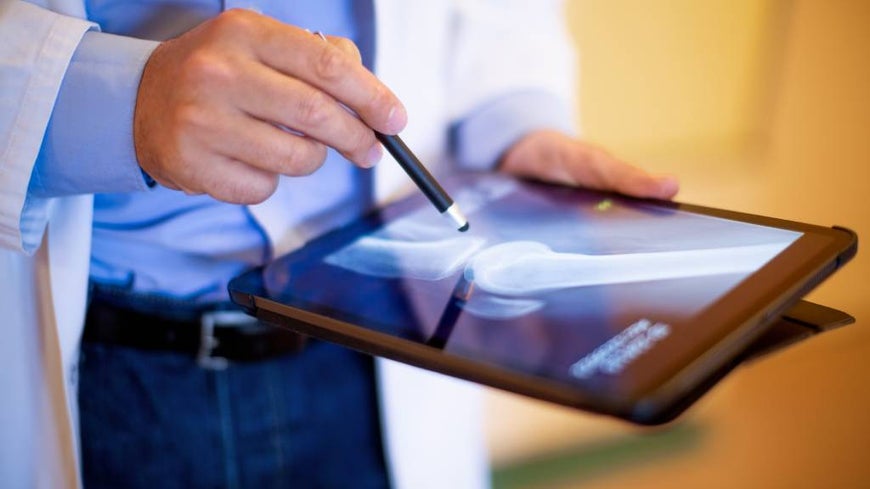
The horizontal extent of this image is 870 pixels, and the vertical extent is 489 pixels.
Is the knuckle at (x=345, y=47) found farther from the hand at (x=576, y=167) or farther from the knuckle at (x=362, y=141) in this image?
the hand at (x=576, y=167)

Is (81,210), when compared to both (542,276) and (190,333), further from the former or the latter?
(542,276)

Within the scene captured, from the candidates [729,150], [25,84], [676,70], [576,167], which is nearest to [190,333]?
[25,84]

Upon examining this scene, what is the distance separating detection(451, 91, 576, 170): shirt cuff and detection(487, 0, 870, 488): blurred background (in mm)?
563

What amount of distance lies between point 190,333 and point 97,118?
207mm

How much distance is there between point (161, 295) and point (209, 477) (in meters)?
0.17

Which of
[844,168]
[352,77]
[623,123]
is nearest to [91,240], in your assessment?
[352,77]

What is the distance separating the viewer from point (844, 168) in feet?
5.09

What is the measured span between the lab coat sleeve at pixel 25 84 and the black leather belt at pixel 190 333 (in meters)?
0.16

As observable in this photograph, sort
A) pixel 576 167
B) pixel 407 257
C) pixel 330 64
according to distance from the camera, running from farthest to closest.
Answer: pixel 576 167, pixel 407 257, pixel 330 64

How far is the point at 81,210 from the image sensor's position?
554 millimetres

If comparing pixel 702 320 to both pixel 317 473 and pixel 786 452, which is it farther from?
pixel 786 452

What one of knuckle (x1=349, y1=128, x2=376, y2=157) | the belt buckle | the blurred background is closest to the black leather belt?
the belt buckle

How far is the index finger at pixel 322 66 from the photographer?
41 centimetres

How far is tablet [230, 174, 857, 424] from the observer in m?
0.36
